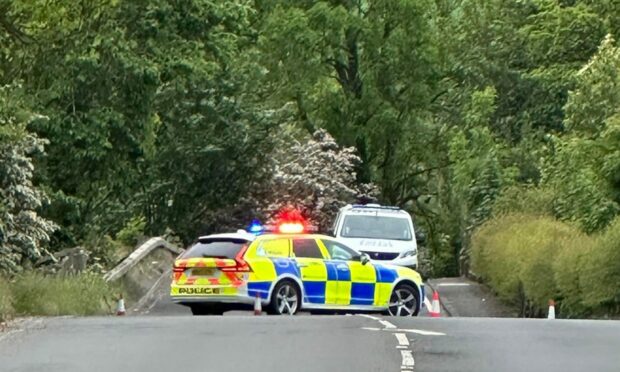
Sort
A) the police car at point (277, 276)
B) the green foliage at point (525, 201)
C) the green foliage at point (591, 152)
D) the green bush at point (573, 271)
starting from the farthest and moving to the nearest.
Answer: the green foliage at point (525, 201) → the green foliage at point (591, 152) → the green bush at point (573, 271) → the police car at point (277, 276)

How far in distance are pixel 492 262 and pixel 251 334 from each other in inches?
672

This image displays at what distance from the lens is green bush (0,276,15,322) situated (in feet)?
63.8

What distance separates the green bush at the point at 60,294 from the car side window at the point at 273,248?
334cm

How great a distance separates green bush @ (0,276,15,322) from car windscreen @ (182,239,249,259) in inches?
131

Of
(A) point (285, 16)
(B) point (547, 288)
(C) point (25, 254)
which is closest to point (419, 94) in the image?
(A) point (285, 16)

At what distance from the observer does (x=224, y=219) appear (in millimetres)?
40188

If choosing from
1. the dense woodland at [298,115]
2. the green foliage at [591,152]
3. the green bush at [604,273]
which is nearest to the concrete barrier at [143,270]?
the dense woodland at [298,115]

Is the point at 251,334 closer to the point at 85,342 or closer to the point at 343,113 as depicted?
the point at 85,342

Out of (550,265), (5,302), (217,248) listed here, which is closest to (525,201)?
(550,265)

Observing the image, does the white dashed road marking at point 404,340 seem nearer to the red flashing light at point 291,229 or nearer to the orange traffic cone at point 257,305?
the orange traffic cone at point 257,305

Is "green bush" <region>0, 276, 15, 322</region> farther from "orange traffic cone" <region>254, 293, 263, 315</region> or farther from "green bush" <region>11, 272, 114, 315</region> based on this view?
"orange traffic cone" <region>254, 293, 263, 315</region>

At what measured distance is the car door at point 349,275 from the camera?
24.8 meters

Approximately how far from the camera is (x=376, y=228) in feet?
104

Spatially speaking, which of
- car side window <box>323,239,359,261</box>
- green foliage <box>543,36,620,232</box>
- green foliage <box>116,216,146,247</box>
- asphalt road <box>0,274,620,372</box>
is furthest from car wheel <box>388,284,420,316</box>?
green foliage <box>116,216,146,247</box>
